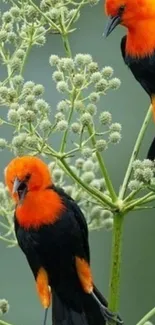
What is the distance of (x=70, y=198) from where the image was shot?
632 centimetres

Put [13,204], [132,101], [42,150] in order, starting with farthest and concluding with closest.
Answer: [132,101] → [13,204] → [42,150]

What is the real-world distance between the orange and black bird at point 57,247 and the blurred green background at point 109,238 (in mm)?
4954

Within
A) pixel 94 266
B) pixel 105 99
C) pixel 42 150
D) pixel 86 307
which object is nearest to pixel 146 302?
pixel 94 266

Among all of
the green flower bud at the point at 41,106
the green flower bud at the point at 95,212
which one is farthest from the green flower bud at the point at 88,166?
the green flower bud at the point at 41,106

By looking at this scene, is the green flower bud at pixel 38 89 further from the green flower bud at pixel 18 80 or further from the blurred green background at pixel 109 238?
the blurred green background at pixel 109 238

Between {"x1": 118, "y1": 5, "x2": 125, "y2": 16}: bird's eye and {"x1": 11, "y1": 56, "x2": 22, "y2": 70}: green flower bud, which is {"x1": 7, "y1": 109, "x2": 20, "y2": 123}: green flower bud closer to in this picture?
{"x1": 11, "y1": 56, "x2": 22, "y2": 70}: green flower bud

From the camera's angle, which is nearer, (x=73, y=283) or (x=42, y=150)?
(x=42, y=150)

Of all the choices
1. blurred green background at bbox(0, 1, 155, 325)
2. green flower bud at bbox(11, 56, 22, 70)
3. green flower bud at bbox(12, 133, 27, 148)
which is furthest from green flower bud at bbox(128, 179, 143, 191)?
blurred green background at bbox(0, 1, 155, 325)

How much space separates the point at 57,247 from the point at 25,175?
0.50m

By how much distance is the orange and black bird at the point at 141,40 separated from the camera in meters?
6.27

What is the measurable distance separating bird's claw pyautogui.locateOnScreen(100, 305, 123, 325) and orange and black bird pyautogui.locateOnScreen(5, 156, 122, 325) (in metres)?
0.01

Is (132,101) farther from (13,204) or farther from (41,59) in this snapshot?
(13,204)

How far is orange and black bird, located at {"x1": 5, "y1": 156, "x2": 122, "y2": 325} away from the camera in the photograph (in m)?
6.33

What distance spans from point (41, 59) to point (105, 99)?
31.5 inches
